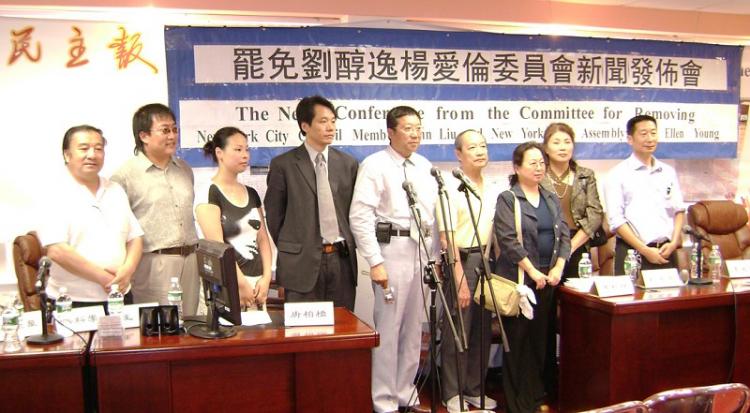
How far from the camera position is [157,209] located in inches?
117

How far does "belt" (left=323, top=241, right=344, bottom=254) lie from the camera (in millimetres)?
3135

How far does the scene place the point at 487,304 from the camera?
3094 millimetres

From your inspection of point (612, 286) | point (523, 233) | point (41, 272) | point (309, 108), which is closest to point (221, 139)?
point (309, 108)

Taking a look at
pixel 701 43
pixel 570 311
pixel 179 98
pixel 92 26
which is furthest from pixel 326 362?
pixel 701 43

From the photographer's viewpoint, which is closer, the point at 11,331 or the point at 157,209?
the point at 11,331

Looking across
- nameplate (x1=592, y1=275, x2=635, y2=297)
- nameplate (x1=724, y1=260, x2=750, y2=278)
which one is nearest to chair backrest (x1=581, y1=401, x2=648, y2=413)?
nameplate (x1=592, y1=275, x2=635, y2=297)

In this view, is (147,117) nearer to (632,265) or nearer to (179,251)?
(179,251)

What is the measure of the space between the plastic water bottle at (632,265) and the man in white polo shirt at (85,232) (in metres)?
2.47

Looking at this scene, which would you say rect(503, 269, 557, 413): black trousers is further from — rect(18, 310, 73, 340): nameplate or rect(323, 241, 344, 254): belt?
rect(18, 310, 73, 340): nameplate

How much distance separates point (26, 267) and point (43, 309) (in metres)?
1.36

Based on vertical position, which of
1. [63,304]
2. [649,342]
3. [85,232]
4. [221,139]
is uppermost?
[221,139]

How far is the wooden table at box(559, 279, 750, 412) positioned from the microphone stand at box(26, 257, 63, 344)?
2268 millimetres

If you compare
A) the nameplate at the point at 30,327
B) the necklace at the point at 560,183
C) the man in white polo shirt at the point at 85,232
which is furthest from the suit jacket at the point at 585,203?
the nameplate at the point at 30,327

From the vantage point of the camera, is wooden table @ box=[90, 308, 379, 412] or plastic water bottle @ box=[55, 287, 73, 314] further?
plastic water bottle @ box=[55, 287, 73, 314]
